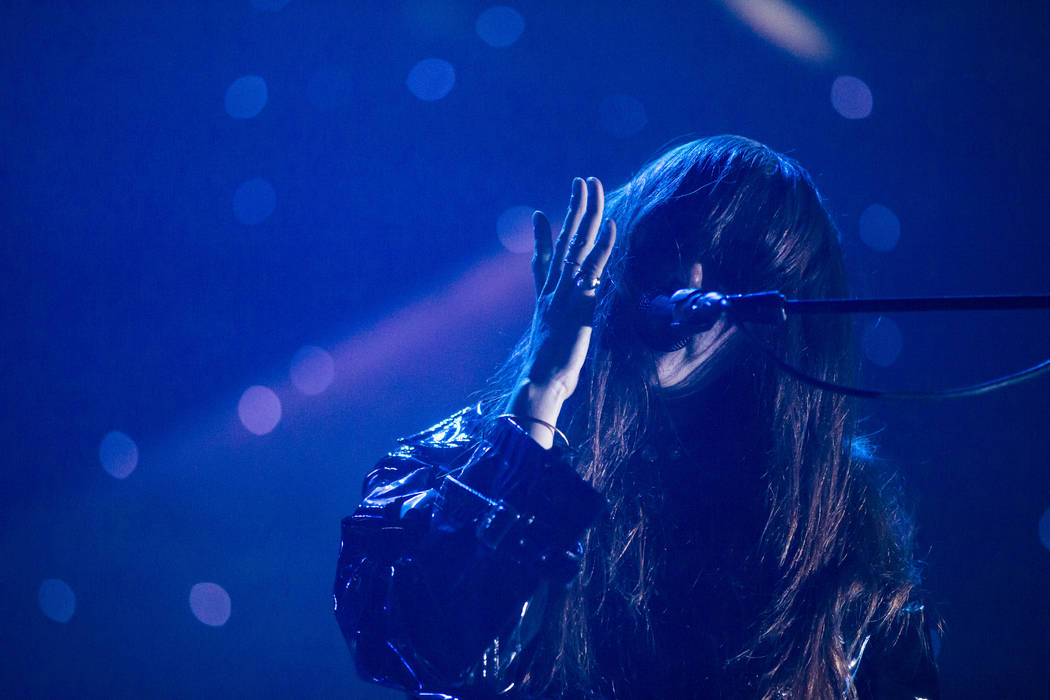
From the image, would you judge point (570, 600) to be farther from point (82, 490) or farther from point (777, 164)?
point (82, 490)

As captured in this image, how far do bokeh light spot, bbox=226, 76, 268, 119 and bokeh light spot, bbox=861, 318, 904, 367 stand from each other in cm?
238

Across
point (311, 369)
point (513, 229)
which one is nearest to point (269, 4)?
point (513, 229)

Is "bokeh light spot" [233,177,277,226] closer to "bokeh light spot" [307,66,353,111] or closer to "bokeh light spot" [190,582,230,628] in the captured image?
"bokeh light spot" [307,66,353,111]

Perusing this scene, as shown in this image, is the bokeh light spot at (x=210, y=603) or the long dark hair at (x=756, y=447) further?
the bokeh light spot at (x=210, y=603)

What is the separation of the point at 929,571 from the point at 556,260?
2157 millimetres

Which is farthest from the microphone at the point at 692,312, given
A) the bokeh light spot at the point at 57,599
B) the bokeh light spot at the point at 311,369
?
the bokeh light spot at the point at 57,599

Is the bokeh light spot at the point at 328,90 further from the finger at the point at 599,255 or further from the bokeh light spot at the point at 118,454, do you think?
the finger at the point at 599,255

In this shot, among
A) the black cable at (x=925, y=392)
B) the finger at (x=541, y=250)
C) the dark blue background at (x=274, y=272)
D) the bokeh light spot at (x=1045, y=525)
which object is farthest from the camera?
the dark blue background at (x=274, y=272)

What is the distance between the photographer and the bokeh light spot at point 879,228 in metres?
2.18

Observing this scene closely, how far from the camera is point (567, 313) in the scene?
88cm

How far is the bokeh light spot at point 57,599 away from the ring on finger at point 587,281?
256 cm

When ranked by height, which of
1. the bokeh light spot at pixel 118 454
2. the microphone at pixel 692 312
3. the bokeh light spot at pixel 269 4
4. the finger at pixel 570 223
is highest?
the bokeh light spot at pixel 269 4

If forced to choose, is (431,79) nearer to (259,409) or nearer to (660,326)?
(259,409)

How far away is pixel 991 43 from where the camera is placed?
214 cm
